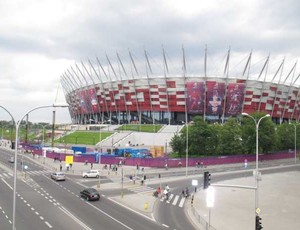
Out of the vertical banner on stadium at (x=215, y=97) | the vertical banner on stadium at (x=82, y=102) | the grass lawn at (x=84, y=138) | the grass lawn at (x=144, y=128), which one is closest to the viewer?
the grass lawn at (x=84, y=138)

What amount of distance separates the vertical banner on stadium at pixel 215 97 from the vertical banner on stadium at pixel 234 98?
226cm

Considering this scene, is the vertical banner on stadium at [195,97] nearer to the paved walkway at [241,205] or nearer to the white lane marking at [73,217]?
the paved walkway at [241,205]

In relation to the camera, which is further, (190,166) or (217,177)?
(190,166)

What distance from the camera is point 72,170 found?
237 feet

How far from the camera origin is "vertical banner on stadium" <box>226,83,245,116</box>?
133750 mm

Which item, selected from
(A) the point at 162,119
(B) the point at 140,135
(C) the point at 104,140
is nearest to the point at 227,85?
(A) the point at 162,119

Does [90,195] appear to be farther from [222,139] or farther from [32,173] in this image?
[222,139]

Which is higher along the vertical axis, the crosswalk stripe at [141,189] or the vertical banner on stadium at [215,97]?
the vertical banner on stadium at [215,97]

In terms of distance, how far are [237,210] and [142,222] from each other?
35.7 feet

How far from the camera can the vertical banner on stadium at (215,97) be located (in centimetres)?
13375

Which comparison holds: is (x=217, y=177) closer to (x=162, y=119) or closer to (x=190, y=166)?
(x=190, y=166)

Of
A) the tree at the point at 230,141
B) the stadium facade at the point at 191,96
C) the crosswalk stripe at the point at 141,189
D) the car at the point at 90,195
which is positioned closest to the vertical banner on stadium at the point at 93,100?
the stadium facade at the point at 191,96

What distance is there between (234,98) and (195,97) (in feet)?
44.7

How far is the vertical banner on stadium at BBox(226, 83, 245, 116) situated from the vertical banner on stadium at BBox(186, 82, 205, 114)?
9199 mm
